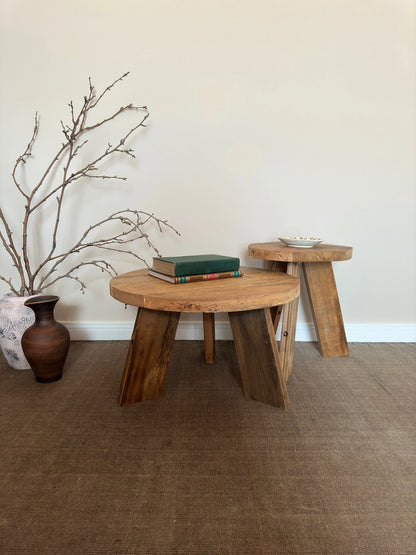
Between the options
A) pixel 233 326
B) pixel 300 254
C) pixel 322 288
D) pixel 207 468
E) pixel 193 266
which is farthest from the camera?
pixel 322 288

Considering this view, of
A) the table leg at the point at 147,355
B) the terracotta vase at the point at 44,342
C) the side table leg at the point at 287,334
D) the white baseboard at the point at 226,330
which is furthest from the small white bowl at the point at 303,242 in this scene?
the terracotta vase at the point at 44,342

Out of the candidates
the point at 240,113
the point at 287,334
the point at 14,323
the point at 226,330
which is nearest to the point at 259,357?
the point at 287,334

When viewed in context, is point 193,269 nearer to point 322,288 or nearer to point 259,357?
point 259,357

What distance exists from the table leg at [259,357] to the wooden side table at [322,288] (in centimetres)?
26

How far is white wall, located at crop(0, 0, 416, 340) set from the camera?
167 cm

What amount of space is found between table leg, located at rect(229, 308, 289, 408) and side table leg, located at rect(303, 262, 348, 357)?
551mm

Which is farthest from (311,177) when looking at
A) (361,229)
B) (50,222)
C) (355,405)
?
(50,222)

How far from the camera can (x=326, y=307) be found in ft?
5.49

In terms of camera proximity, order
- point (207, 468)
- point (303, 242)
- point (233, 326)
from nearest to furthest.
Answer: point (207, 468) → point (233, 326) → point (303, 242)

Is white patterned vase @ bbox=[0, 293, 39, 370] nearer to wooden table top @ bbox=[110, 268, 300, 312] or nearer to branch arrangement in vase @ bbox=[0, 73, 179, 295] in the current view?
branch arrangement in vase @ bbox=[0, 73, 179, 295]

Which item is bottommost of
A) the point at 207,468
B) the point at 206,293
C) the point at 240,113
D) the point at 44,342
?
the point at 207,468

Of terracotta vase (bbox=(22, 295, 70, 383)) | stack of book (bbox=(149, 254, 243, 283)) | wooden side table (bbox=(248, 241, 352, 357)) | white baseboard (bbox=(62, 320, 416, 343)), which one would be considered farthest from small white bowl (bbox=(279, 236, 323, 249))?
terracotta vase (bbox=(22, 295, 70, 383))

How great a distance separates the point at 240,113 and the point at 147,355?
4.31 ft

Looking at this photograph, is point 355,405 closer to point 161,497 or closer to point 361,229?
point 161,497
